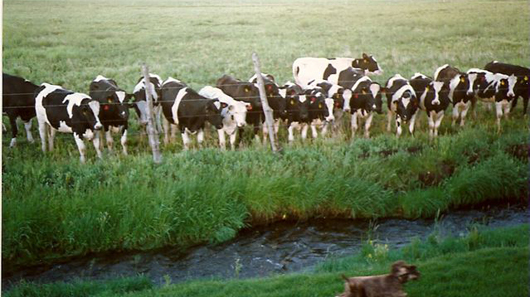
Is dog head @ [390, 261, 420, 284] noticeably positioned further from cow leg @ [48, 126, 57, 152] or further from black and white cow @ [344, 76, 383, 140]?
cow leg @ [48, 126, 57, 152]

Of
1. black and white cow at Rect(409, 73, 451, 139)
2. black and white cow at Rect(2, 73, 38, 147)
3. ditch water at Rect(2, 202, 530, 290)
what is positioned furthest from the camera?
black and white cow at Rect(409, 73, 451, 139)

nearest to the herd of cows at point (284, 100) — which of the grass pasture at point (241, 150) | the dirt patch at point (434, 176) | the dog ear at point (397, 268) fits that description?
the grass pasture at point (241, 150)

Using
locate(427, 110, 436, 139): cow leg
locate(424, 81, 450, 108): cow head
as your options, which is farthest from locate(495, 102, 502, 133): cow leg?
locate(427, 110, 436, 139): cow leg

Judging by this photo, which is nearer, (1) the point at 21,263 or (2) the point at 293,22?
(1) the point at 21,263

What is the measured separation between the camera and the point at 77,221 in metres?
6.13

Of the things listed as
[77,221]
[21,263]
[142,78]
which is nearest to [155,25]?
[142,78]

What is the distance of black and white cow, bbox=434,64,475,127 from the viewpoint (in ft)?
22.5

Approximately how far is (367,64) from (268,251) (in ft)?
6.80

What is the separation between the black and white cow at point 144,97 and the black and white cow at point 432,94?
245 cm

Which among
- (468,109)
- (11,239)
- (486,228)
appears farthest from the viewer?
(468,109)

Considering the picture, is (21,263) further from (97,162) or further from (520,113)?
(520,113)

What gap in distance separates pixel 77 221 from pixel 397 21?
342 centimetres

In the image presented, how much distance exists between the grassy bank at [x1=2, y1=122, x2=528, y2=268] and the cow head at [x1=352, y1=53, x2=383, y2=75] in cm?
77

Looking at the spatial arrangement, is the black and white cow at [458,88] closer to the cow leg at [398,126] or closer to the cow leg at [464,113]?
the cow leg at [464,113]
